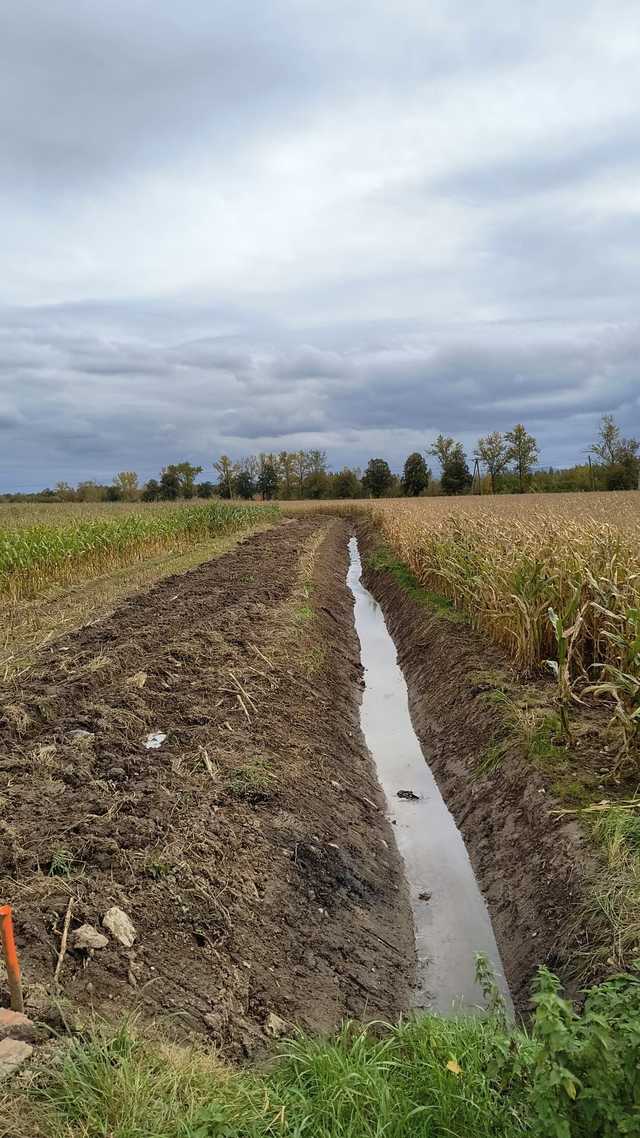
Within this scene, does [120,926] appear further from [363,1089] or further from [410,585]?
[410,585]

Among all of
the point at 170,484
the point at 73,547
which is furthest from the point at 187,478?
the point at 73,547

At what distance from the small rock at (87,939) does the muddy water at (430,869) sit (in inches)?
73.4

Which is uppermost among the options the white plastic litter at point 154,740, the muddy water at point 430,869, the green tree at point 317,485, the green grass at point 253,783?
the green tree at point 317,485

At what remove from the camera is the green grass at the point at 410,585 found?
41.2ft

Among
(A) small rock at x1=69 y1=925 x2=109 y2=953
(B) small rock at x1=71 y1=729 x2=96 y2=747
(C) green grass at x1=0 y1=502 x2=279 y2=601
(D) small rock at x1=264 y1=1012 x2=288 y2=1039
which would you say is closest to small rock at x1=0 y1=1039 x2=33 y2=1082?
(A) small rock at x1=69 y1=925 x2=109 y2=953

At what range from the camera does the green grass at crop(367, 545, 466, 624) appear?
12.6 meters

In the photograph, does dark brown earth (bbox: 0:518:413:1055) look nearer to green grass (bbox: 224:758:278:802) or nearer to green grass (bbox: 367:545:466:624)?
green grass (bbox: 224:758:278:802)

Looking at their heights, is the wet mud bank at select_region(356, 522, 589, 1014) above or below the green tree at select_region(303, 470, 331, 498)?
below

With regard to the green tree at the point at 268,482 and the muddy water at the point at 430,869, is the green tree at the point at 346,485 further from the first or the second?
the muddy water at the point at 430,869

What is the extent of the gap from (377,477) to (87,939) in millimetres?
79318

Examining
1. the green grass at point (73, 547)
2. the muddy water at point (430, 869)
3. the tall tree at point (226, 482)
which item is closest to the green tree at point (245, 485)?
the tall tree at point (226, 482)

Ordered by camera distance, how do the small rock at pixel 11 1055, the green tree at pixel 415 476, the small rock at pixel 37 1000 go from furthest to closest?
1. the green tree at pixel 415 476
2. the small rock at pixel 37 1000
3. the small rock at pixel 11 1055

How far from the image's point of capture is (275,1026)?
3.68 metres

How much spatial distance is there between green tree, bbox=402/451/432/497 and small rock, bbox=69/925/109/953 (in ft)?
257
